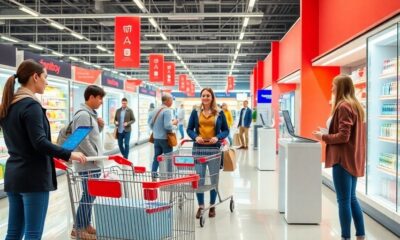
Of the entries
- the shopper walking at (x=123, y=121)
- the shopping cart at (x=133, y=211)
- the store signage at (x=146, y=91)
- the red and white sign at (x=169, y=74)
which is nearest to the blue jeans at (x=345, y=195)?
the shopping cart at (x=133, y=211)

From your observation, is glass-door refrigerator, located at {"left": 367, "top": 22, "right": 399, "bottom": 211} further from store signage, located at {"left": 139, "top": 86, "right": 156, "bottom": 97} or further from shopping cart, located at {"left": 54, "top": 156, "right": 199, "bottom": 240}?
store signage, located at {"left": 139, "top": 86, "right": 156, "bottom": 97}

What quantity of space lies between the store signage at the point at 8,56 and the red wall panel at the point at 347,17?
5121 millimetres

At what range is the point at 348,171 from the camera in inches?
148

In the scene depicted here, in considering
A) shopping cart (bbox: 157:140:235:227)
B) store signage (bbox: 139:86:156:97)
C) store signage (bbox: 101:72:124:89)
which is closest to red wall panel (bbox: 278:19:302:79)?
shopping cart (bbox: 157:140:235:227)

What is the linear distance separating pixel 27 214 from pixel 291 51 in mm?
10021

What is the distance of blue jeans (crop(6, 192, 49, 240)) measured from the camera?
2.54 metres

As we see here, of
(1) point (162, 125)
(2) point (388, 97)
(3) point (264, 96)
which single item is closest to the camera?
(2) point (388, 97)

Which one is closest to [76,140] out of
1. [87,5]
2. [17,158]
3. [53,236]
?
[17,158]

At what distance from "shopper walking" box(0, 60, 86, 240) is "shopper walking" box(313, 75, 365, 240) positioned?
232cm

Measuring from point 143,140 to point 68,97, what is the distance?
28.5ft

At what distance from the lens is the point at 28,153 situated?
2.54 meters

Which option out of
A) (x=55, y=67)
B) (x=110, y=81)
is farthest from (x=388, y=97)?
(x=110, y=81)

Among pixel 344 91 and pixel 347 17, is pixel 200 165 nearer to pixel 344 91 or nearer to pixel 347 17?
pixel 344 91

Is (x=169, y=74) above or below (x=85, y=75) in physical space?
above
